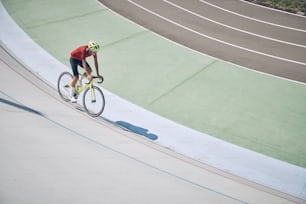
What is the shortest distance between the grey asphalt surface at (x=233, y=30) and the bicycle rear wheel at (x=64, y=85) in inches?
200

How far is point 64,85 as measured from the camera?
9.30m

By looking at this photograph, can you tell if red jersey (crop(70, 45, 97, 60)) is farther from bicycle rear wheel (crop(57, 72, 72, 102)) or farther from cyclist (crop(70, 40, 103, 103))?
bicycle rear wheel (crop(57, 72, 72, 102))

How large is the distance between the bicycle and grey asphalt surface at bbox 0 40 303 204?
23 centimetres

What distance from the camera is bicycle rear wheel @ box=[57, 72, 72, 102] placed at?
919 cm

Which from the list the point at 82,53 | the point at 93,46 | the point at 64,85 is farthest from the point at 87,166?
the point at 64,85

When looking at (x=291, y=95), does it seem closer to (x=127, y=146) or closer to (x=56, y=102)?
(x=127, y=146)

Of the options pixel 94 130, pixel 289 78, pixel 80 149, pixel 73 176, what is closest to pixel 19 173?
pixel 73 176

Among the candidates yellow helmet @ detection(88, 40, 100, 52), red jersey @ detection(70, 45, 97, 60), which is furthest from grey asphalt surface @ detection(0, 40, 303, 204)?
yellow helmet @ detection(88, 40, 100, 52)

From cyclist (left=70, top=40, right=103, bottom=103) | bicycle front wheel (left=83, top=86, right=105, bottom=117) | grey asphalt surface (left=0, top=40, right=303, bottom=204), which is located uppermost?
cyclist (left=70, top=40, right=103, bottom=103)

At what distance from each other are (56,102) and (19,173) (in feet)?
11.1

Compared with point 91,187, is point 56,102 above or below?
above

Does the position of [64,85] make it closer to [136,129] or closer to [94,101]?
[94,101]

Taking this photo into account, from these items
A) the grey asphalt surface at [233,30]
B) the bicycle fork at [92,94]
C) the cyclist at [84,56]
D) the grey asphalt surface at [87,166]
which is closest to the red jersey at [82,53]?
the cyclist at [84,56]

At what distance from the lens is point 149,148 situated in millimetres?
8117
